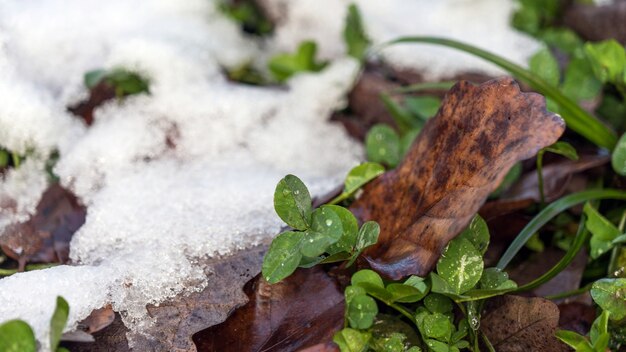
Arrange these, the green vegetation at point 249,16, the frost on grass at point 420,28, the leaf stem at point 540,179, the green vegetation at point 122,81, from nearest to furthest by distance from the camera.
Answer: the leaf stem at point 540,179 < the green vegetation at point 122,81 < the frost on grass at point 420,28 < the green vegetation at point 249,16

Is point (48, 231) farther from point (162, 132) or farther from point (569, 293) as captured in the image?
point (569, 293)

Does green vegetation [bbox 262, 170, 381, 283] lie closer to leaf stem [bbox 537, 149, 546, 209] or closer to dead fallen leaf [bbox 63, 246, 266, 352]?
dead fallen leaf [bbox 63, 246, 266, 352]

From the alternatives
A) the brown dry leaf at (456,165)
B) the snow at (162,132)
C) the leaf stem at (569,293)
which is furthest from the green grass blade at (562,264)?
the snow at (162,132)

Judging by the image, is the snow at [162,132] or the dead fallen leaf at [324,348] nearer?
the dead fallen leaf at [324,348]

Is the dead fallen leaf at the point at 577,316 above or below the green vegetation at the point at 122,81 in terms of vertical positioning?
below

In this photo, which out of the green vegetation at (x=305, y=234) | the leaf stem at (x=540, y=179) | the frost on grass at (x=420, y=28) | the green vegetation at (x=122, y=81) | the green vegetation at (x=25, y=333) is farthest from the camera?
the frost on grass at (x=420, y=28)

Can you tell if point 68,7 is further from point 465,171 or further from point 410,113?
point 465,171

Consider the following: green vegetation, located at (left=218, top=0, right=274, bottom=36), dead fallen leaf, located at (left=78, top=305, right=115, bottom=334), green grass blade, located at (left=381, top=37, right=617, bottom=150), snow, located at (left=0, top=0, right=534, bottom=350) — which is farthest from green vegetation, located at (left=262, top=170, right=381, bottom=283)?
green vegetation, located at (left=218, top=0, right=274, bottom=36)

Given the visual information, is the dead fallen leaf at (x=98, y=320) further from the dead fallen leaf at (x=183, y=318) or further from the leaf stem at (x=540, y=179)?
the leaf stem at (x=540, y=179)
